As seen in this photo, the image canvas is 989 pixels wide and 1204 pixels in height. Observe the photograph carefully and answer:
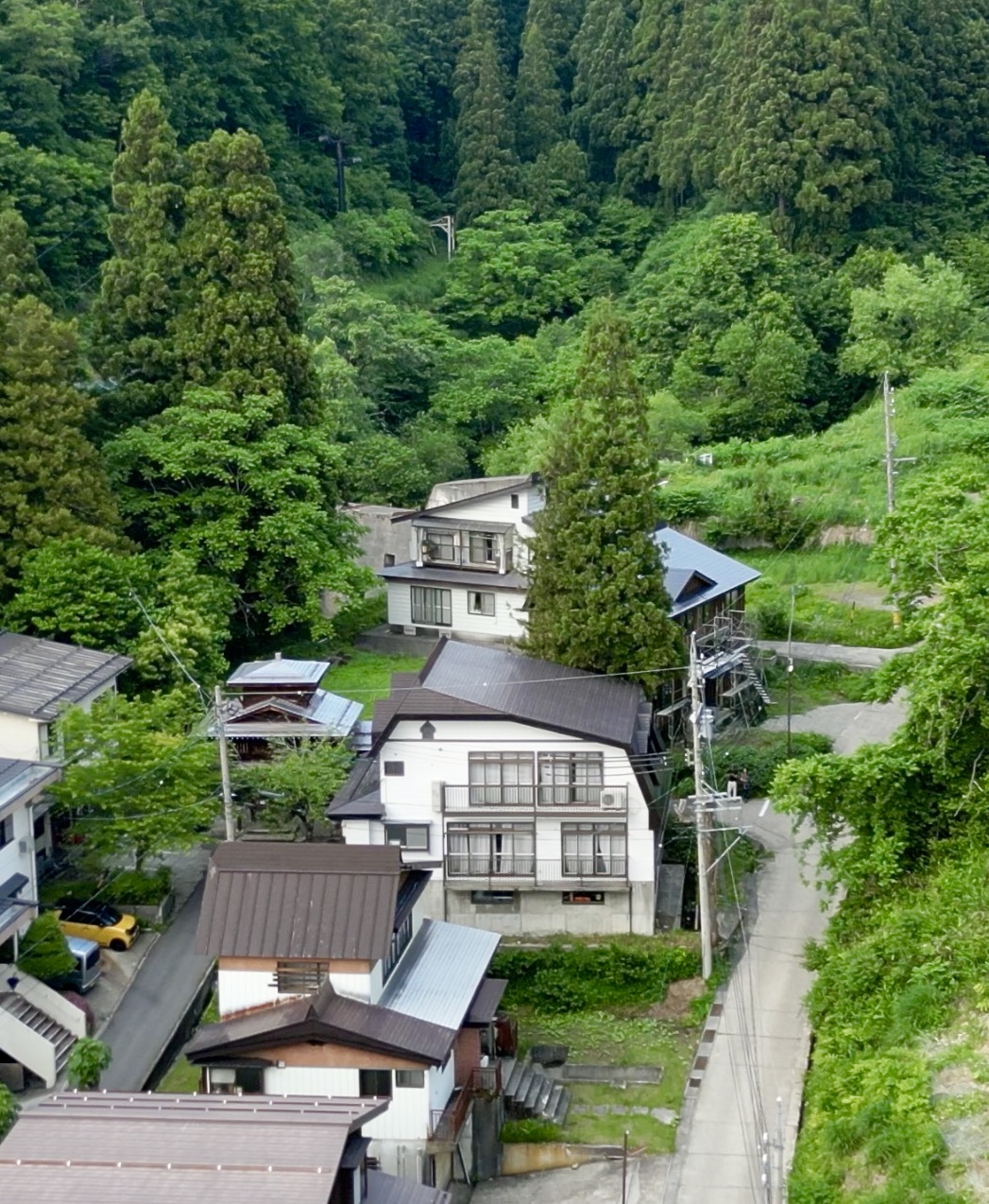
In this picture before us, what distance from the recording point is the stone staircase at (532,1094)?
2136 cm

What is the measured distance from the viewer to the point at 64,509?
30.7 metres

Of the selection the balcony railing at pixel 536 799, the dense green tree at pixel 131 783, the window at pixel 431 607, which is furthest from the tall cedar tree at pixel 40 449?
the balcony railing at pixel 536 799

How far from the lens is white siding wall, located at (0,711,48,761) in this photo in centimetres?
2619

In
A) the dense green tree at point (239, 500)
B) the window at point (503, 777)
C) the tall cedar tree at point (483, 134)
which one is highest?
the tall cedar tree at point (483, 134)

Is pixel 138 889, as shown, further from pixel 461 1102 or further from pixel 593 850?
pixel 461 1102

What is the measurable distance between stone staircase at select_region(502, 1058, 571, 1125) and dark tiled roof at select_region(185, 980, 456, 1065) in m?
1.89

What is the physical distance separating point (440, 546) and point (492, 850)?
39.4 feet

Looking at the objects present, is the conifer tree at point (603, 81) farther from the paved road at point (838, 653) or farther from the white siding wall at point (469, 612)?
the paved road at point (838, 653)

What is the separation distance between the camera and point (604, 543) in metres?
28.0

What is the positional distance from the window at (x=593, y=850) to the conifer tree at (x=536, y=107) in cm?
3871

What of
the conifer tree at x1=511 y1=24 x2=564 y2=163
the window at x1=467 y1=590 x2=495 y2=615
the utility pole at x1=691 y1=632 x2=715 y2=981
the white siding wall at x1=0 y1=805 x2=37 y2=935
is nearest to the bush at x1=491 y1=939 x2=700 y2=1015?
the utility pole at x1=691 y1=632 x2=715 y2=981

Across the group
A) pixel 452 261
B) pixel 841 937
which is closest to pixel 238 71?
pixel 452 261

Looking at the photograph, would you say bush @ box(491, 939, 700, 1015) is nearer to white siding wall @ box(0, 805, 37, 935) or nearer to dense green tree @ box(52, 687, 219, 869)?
dense green tree @ box(52, 687, 219, 869)

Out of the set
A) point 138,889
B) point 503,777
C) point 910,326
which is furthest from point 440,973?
point 910,326
